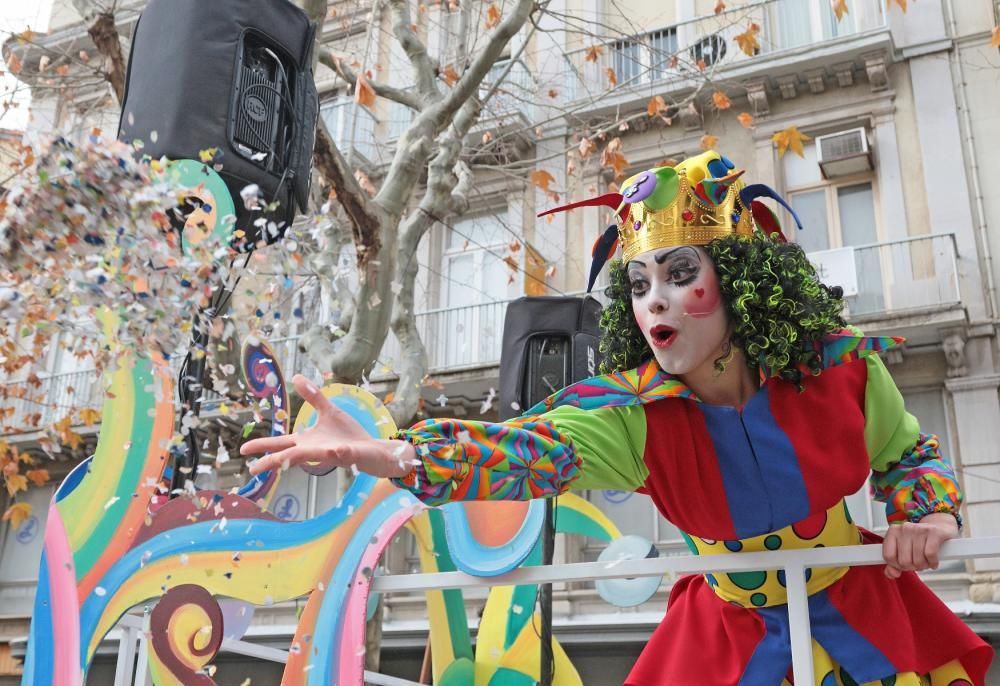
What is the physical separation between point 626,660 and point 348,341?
495 centimetres

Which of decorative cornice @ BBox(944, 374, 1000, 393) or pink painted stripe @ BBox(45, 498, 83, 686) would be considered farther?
decorative cornice @ BBox(944, 374, 1000, 393)

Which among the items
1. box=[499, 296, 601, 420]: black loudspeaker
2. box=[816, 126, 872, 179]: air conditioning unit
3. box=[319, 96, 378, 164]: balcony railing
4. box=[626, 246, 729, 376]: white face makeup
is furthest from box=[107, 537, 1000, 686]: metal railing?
box=[319, 96, 378, 164]: balcony railing

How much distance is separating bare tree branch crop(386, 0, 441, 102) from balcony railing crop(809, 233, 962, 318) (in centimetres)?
477

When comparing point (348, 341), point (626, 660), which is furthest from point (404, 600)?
point (348, 341)

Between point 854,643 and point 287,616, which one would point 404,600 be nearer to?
point 287,616

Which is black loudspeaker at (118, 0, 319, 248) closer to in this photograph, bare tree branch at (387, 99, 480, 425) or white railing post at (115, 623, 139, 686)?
white railing post at (115, 623, 139, 686)

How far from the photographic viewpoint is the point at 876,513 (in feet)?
28.7

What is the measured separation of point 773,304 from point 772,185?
8.73 metres

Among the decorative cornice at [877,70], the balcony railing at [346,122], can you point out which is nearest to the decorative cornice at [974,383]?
the decorative cornice at [877,70]

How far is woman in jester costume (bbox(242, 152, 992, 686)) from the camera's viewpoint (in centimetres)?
192

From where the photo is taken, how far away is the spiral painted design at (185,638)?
2682 mm

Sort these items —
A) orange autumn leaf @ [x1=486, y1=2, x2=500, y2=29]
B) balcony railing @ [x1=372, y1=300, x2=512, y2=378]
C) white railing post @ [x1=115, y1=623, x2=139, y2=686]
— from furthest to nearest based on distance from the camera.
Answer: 1. balcony railing @ [x1=372, y1=300, x2=512, y2=378]
2. orange autumn leaf @ [x1=486, y1=2, x2=500, y2=29]
3. white railing post @ [x1=115, y1=623, x2=139, y2=686]

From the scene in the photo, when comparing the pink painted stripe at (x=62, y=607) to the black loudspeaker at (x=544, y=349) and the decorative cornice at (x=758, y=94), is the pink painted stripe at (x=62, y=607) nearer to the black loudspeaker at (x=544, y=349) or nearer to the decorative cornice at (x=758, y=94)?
the black loudspeaker at (x=544, y=349)

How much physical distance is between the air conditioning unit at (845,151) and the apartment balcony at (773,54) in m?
0.82
